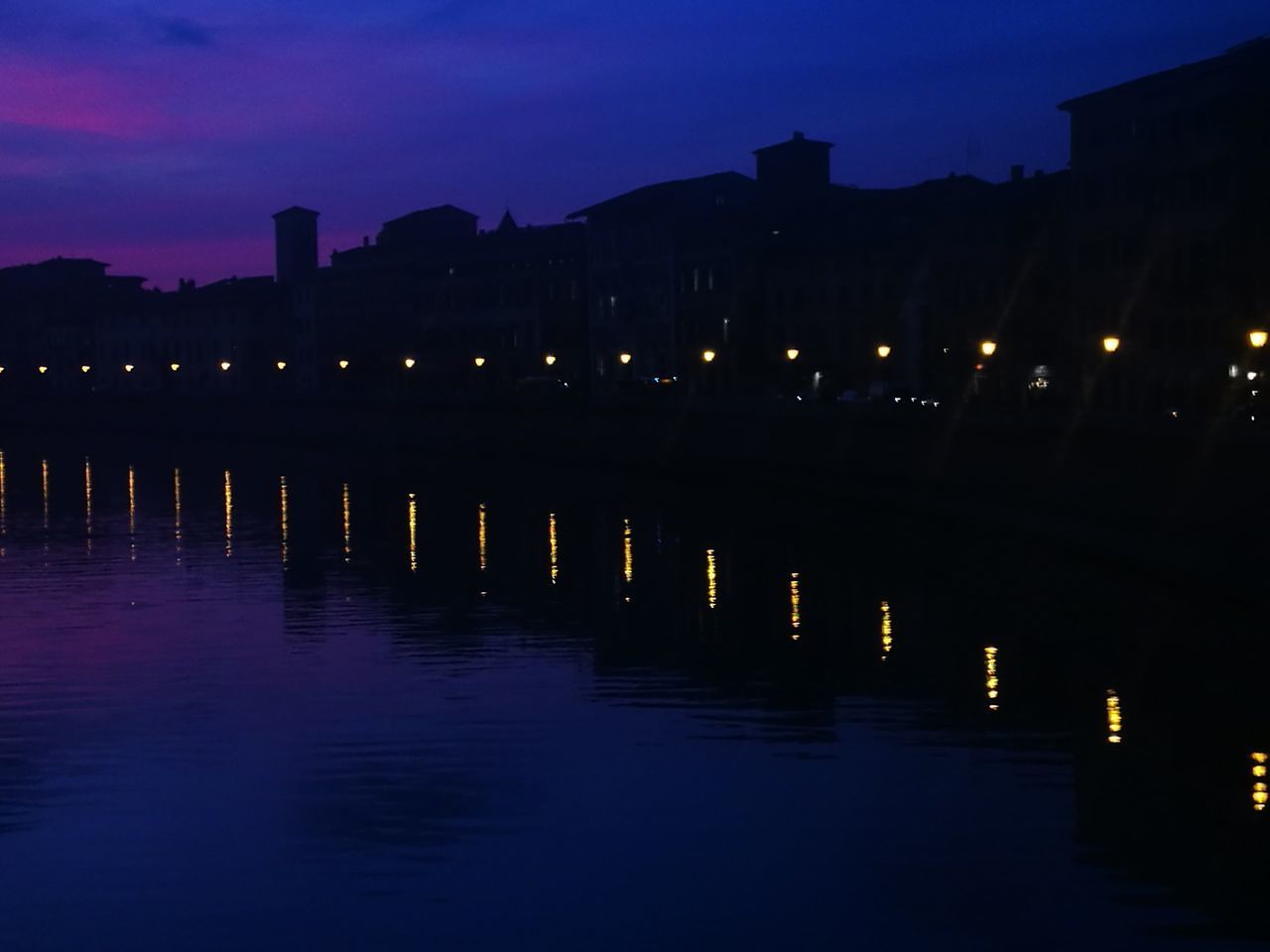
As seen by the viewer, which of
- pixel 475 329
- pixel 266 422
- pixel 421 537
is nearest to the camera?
pixel 421 537

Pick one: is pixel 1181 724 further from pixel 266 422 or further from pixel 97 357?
pixel 97 357

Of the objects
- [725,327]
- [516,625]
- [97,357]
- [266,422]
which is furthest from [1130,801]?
Answer: [97,357]

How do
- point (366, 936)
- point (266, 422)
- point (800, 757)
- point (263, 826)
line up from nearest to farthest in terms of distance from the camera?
point (366, 936) < point (263, 826) < point (800, 757) < point (266, 422)

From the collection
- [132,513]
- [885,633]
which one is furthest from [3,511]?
[885,633]

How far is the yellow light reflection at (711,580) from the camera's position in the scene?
27.0 m

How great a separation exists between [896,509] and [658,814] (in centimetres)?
2799

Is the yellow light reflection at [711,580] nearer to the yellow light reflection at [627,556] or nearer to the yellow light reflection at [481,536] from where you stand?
the yellow light reflection at [627,556]

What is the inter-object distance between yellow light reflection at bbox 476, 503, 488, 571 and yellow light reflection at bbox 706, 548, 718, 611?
3.41 meters

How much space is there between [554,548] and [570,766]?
803 inches

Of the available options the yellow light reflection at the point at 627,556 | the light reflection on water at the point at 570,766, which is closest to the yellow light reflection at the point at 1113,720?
the light reflection on water at the point at 570,766

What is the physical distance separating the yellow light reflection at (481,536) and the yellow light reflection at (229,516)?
415 centimetres

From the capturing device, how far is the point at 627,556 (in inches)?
1324

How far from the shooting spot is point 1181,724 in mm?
16625

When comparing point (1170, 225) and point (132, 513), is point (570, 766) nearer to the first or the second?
point (132, 513)
